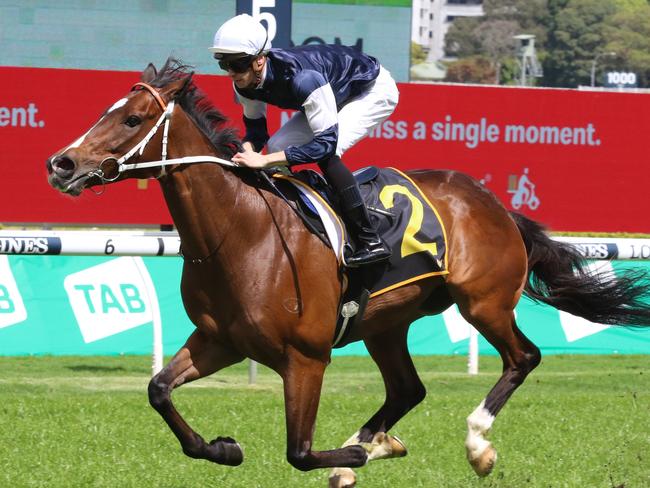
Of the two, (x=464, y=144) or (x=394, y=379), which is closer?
(x=394, y=379)

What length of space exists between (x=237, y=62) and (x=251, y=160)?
1.21 ft

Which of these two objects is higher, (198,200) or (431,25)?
(198,200)

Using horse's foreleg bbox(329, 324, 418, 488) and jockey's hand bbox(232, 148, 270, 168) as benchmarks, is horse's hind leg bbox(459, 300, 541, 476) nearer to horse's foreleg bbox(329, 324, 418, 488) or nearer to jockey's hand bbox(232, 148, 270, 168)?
horse's foreleg bbox(329, 324, 418, 488)

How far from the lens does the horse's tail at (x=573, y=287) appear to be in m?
5.84

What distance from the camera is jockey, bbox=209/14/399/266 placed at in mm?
4477

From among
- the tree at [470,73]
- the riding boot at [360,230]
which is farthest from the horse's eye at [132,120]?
the tree at [470,73]

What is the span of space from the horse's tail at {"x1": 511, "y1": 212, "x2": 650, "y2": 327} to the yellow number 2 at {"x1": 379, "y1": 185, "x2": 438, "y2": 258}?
0.90 metres

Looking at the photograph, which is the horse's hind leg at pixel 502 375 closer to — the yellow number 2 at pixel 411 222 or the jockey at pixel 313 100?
the yellow number 2 at pixel 411 222

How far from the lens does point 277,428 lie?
616 cm

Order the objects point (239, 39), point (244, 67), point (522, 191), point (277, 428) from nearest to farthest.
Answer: point (239, 39), point (244, 67), point (277, 428), point (522, 191)

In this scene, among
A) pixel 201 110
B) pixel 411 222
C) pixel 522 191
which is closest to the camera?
pixel 201 110

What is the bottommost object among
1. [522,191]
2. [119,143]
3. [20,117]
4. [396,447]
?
[522,191]

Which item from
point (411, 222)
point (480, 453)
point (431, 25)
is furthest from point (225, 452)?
point (431, 25)

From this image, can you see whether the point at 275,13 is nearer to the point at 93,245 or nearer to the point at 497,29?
the point at 93,245
